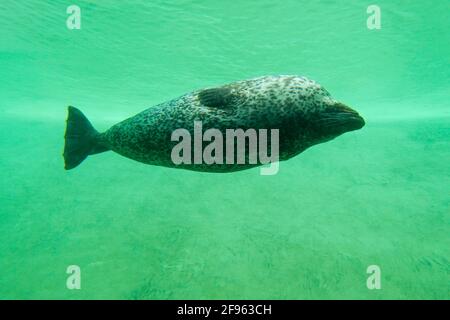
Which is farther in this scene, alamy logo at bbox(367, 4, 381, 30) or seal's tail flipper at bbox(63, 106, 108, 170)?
alamy logo at bbox(367, 4, 381, 30)

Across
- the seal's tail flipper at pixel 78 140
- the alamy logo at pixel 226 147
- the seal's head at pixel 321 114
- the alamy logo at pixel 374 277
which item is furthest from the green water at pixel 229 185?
the seal's head at pixel 321 114

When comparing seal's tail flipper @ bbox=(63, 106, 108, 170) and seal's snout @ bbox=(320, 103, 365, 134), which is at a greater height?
seal's tail flipper @ bbox=(63, 106, 108, 170)

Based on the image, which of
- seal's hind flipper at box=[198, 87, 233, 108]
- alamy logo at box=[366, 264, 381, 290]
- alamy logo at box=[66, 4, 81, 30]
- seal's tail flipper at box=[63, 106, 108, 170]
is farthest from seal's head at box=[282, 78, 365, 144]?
alamy logo at box=[66, 4, 81, 30]

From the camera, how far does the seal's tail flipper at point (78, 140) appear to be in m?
4.80

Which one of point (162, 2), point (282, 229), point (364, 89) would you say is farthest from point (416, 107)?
point (282, 229)

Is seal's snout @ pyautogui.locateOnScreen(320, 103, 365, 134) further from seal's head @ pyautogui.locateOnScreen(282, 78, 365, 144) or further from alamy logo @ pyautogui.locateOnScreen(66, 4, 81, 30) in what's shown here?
alamy logo @ pyautogui.locateOnScreen(66, 4, 81, 30)

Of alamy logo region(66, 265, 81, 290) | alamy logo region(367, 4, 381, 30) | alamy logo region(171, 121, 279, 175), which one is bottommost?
alamy logo region(66, 265, 81, 290)

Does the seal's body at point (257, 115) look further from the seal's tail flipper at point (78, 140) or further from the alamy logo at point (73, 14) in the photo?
the alamy logo at point (73, 14)

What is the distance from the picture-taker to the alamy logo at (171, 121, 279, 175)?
3.21 metres

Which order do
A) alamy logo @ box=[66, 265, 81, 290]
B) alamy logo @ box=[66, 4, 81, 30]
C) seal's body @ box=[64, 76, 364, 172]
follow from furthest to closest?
alamy logo @ box=[66, 4, 81, 30], alamy logo @ box=[66, 265, 81, 290], seal's body @ box=[64, 76, 364, 172]

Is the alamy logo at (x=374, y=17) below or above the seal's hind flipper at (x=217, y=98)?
above

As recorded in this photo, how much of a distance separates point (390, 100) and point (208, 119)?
118 ft

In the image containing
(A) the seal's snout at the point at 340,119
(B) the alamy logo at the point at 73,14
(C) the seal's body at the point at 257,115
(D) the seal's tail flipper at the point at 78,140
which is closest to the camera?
(A) the seal's snout at the point at 340,119

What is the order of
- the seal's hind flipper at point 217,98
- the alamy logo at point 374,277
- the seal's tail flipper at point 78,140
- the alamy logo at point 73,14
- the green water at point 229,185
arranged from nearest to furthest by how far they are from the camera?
the seal's hind flipper at point 217,98 < the seal's tail flipper at point 78,140 < the alamy logo at point 374,277 < the green water at point 229,185 < the alamy logo at point 73,14
